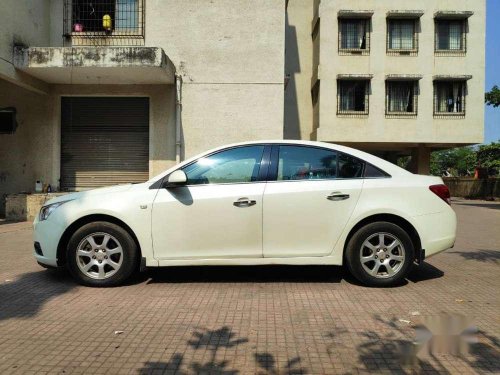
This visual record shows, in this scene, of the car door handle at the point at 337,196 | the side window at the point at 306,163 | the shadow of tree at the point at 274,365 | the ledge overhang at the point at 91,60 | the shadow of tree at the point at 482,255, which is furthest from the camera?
the ledge overhang at the point at 91,60

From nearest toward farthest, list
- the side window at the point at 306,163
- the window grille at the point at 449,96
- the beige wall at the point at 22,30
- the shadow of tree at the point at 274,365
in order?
the shadow of tree at the point at 274,365
the side window at the point at 306,163
the beige wall at the point at 22,30
the window grille at the point at 449,96

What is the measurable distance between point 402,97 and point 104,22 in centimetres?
1568

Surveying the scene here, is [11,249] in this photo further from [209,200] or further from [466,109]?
[466,109]

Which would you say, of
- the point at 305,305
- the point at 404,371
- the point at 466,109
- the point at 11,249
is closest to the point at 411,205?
the point at 305,305

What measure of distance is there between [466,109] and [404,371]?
22923 millimetres

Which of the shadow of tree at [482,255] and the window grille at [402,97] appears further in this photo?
the window grille at [402,97]

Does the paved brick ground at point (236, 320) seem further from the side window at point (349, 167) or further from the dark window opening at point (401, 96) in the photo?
the dark window opening at point (401, 96)

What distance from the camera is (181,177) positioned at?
16.3 feet

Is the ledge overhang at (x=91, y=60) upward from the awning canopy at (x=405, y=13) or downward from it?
downward

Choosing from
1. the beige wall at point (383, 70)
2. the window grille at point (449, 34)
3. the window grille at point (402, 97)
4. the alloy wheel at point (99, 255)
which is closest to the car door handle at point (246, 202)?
the alloy wheel at point (99, 255)

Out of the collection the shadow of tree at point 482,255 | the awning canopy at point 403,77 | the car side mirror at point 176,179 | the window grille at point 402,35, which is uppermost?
the window grille at point 402,35

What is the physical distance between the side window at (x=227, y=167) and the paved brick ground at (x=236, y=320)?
1.23m

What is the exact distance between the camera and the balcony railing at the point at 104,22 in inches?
506

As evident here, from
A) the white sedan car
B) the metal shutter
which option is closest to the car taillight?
the white sedan car
